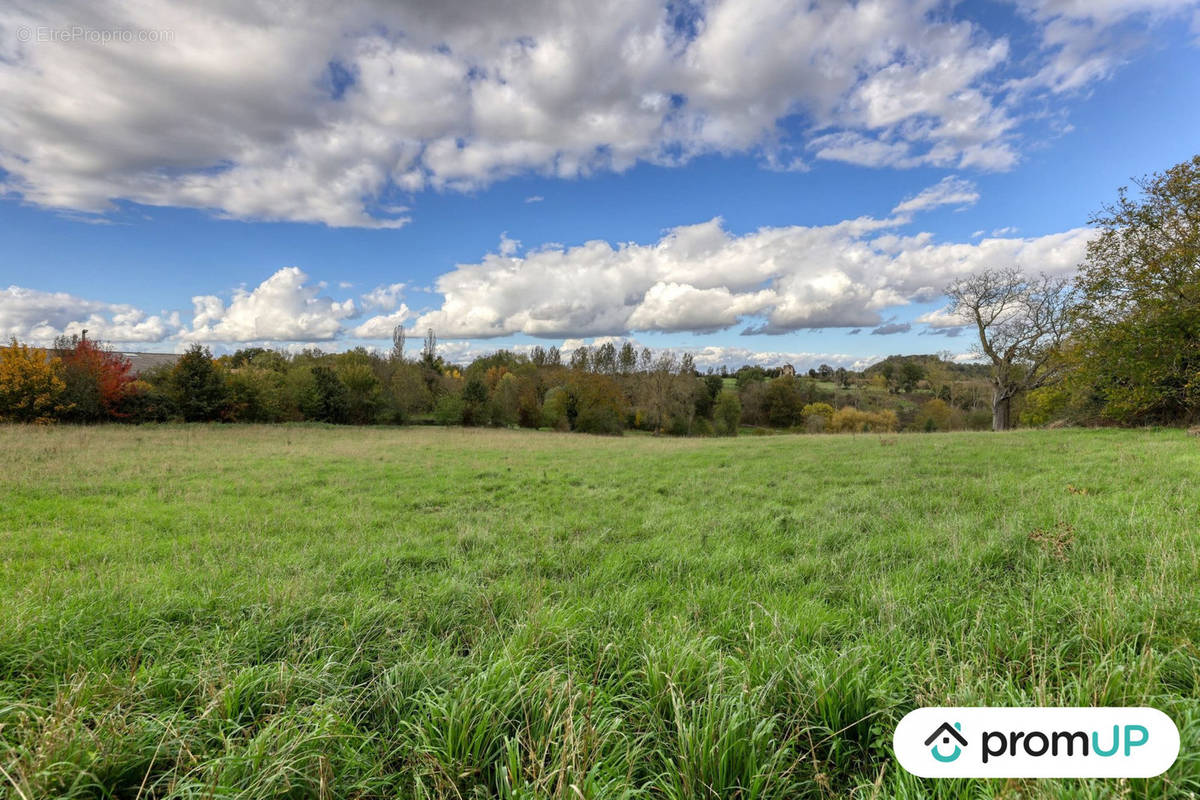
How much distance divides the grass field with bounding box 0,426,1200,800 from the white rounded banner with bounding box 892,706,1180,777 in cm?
9

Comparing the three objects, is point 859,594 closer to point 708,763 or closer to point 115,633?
point 708,763

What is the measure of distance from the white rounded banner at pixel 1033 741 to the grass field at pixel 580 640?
0.09 metres

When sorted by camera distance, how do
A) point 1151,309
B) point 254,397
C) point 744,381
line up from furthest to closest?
point 744,381 → point 254,397 → point 1151,309

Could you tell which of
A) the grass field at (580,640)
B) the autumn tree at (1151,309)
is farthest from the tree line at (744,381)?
the grass field at (580,640)

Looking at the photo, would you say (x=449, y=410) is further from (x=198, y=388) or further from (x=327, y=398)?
(x=198, y=388)

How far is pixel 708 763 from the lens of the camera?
213 cm

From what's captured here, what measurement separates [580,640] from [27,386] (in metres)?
43.8

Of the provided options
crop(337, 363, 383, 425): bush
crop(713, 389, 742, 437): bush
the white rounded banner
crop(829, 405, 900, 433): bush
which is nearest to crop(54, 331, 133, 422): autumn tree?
crop(337, 363, 383, 425): bush

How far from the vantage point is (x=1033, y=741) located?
2160 millimetres

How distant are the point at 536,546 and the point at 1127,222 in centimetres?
2713

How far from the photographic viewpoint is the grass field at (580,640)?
2146 millimetres

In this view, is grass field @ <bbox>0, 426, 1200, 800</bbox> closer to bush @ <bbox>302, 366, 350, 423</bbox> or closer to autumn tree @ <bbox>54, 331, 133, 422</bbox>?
autumn tree @ <bbox>54, 331, 133, 422</bbox>

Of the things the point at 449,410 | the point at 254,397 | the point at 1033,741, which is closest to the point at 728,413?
the point at 449,410

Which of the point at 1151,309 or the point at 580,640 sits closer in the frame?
the point at 580,640
